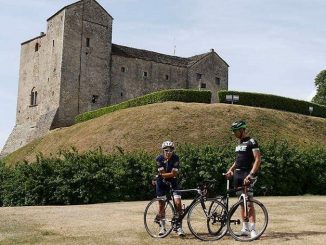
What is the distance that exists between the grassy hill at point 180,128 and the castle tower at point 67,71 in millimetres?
9759

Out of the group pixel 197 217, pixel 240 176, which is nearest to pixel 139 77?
pixel 197 217

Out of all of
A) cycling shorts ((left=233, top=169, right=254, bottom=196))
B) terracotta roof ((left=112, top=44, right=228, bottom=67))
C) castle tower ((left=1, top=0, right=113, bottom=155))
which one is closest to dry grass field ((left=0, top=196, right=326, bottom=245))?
cycling shorts ((left=233, top=169, right=254, bottom=196))

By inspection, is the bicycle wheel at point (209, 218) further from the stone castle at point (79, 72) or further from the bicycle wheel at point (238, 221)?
the stone castle at point (79, 72)

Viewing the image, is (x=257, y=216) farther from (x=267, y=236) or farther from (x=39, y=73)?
(x=39, y=73)

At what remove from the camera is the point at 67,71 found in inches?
2271

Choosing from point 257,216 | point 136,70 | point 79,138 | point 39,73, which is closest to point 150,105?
point 79,138

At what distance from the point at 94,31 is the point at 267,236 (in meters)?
53.8

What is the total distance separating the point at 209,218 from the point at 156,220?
124cm

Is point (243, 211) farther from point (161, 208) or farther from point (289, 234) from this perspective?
point (161, 208)

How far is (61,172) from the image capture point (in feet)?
77.2

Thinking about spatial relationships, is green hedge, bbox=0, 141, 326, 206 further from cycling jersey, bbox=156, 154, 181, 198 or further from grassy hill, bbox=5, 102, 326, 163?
cycling jersey, bbox=156, 154, 181, 198

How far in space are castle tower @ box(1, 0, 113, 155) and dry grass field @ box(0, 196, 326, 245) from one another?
140 ft

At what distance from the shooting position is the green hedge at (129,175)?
2331 cm

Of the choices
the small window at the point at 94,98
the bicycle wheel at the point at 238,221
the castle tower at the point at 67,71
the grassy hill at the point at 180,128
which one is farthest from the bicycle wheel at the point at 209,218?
the small window at the point at 94,98
